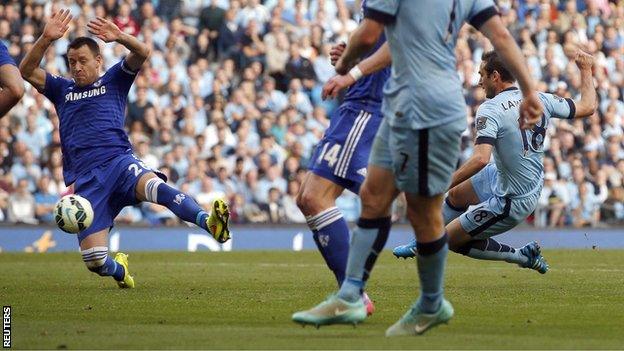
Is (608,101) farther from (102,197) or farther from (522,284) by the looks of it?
(102,197)

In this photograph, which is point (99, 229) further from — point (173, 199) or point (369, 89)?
point (369, 89)

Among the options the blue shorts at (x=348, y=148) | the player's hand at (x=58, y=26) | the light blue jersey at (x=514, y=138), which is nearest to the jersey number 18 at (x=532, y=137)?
the light blue jersey at (x=514, y=138)

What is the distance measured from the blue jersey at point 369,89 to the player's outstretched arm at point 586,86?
2916 mm

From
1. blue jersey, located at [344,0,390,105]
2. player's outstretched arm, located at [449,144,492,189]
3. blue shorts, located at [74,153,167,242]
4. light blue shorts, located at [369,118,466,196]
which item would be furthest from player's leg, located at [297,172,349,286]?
blue shorts, located at [74,153,167,242]

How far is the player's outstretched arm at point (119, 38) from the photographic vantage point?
1170cm

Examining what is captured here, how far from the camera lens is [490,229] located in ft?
42.7

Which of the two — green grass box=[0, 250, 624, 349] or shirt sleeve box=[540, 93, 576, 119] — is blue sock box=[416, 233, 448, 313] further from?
shirt sleeve box=[540, 93, 576, 119]

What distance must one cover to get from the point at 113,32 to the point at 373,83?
295 centimetres

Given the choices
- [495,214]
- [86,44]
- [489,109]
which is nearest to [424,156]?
[489,109]

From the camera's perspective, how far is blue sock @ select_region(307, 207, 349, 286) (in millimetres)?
9773

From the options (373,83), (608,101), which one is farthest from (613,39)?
(373,83)

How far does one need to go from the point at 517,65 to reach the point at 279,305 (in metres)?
3.56

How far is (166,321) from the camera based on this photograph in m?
9.63

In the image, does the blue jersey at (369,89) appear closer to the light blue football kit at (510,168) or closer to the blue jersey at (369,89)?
the blue jersey at (369,89)
